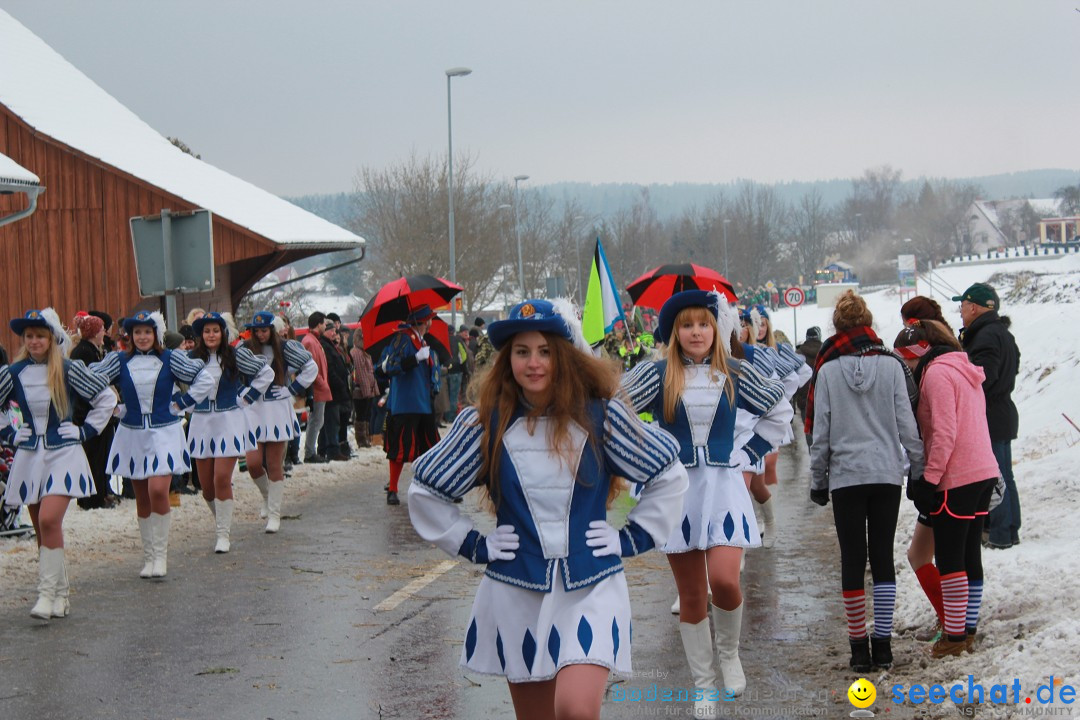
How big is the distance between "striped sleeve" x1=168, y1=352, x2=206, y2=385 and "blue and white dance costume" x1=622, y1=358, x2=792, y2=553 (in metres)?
5.00

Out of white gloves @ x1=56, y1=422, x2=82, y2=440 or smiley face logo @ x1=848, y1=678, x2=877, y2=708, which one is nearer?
smiley face logo @ x1=848, y1=678, x2=877, y2=708

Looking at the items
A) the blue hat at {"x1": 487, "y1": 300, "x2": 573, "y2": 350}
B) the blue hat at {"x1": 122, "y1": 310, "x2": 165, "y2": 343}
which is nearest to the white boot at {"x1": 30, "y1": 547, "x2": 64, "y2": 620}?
the blue hat at {"x1": 122, "y1": 310, "x2": 165, "y2": 343}

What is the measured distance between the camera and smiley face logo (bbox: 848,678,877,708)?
21.3ft

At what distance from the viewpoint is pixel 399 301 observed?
1448 centimetres

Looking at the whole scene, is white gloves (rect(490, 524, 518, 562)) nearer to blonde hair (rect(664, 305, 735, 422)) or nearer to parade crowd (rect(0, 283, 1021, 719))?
parade crowd (rect(0, 283, 1021, 719))

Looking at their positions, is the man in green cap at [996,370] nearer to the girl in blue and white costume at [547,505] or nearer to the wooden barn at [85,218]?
the girl in blue and white costume at [547,505]

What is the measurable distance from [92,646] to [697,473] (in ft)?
13.6

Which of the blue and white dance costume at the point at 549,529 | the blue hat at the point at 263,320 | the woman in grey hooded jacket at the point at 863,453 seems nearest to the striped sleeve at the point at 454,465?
the blue and white dance costume at the point at 549,529

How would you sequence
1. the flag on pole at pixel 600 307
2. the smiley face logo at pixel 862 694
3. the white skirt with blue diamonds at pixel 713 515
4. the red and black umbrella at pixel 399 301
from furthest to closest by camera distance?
the red and black umbrella at pixel 399 301
the flag on pole at pixel 600 307
the white skirt with blue diamonds at pixel 713 515
the smiley face logo at pixel 862 694

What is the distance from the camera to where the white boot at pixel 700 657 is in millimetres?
6570

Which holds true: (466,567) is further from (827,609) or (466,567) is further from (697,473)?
(697,473)

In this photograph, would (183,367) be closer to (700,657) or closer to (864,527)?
(700,657)

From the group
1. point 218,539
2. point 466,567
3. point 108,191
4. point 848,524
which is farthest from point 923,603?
point 108,191

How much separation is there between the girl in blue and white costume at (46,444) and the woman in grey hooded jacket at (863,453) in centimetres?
516
